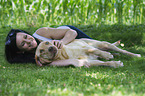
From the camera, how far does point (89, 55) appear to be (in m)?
3.92

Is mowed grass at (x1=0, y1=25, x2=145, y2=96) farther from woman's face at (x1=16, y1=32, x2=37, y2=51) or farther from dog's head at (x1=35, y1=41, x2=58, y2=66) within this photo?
woman's face at (x1=16, y1=32, x2=37, y2=51)

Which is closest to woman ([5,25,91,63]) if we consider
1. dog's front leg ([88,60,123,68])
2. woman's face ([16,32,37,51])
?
woman's face ([16,32,37,51])

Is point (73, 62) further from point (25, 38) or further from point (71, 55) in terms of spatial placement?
point (25, 38)

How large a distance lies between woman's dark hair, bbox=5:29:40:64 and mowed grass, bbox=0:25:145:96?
0.20 meters

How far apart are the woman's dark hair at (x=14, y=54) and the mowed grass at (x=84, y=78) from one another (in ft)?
0.64

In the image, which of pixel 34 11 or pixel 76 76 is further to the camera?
pixel 34 11

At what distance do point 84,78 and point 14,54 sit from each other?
217 cm

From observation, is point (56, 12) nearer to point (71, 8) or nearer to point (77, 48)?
point (71, 8)

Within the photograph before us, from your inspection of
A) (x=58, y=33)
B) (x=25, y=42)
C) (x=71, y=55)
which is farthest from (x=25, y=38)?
(x=71, y=55)

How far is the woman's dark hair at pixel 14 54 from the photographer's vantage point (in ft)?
12.9

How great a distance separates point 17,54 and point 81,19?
547 centimetres

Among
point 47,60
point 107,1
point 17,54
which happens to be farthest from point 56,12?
point 47,60

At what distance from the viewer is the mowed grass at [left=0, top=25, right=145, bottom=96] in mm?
1803

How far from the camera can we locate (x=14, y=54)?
4.16 meters
